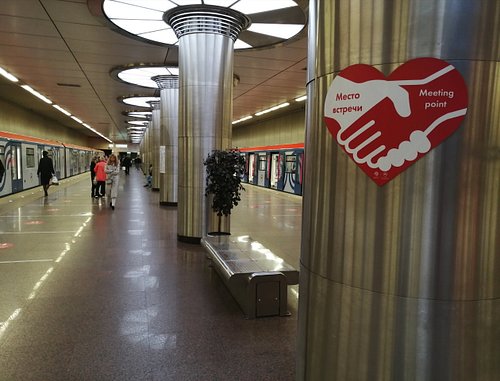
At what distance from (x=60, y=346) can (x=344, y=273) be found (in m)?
2.78

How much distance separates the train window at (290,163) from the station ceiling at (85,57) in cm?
263

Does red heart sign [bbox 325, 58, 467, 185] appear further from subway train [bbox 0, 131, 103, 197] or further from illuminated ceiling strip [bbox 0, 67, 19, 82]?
subway train [bbox 0, 131, 103, 197]

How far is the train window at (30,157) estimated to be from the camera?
56.1ft

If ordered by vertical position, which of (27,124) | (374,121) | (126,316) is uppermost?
(27,124)

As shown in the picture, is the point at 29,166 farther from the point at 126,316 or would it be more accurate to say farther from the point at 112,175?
the point at 126,316

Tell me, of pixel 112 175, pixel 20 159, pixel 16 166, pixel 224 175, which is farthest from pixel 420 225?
pixel 20 159

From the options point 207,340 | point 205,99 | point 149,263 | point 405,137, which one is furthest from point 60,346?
point 205,99

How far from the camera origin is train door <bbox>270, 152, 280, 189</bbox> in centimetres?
2112

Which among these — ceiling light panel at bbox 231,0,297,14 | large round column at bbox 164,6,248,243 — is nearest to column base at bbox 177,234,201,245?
large round column at bbox 164,6,248,243

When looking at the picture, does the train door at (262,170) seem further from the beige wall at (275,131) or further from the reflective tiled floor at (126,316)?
the reflective tiled floor at (126,316)

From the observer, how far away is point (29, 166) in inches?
691

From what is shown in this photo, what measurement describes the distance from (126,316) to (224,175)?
3443 mm

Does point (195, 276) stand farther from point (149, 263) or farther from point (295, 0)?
point (295, 0)

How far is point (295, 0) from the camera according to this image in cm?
693
